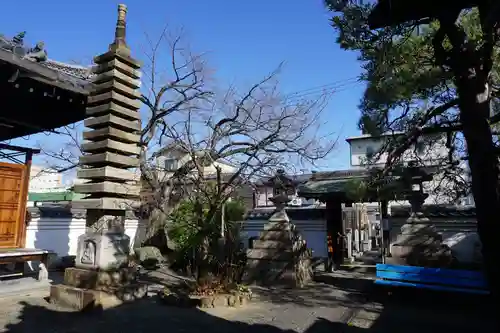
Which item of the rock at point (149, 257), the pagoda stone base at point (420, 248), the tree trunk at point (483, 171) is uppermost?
the tree trunk at point (483, 171)

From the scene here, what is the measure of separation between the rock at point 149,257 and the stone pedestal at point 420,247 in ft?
29.3

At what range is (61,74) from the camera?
7.00 metres

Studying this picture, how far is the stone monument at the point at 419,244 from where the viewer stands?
33.2 feet

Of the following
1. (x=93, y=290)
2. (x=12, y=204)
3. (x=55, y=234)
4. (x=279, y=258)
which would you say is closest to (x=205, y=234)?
(x=93, y=290)

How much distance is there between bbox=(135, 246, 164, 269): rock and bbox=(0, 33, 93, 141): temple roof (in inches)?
271

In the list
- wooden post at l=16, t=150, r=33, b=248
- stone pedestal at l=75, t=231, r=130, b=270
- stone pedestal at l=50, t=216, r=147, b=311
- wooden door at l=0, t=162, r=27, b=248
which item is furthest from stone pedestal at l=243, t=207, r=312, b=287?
wooden door at l=0, t=162, r=27, b=248

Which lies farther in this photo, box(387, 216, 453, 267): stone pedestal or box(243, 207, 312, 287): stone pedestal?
box(243, 207, 312, 287): stone pedestal

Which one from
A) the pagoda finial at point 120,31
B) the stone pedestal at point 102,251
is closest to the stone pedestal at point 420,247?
the stone pedestal at point 102,251

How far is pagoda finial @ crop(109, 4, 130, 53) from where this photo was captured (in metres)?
8.27

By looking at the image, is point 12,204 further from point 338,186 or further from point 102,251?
point 338,186

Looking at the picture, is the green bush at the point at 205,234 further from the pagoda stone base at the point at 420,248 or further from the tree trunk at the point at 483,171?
the tree trunk at the point at 483,171

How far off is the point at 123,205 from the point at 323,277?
7.25 meters

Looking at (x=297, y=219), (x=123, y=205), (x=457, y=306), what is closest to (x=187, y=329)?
(x=123, y=205)

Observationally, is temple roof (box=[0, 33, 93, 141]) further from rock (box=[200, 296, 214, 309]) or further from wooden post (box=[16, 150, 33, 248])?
rock (box=[200, 296, 214, 309])
